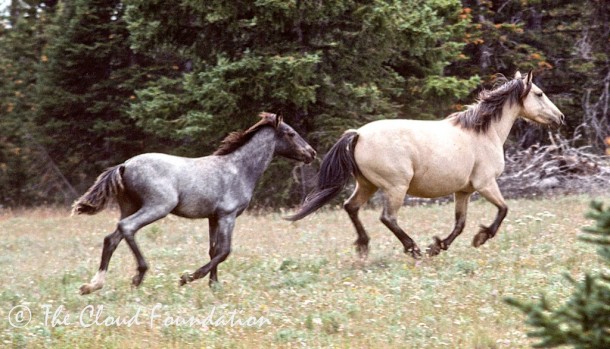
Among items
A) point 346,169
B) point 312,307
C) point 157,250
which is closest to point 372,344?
point 312,307

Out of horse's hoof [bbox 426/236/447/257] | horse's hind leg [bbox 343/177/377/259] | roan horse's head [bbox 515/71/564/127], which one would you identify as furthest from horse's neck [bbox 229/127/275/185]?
roan horse's head [bbox 515/71/564/127]

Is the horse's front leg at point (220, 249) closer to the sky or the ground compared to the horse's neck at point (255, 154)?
closer to the ground

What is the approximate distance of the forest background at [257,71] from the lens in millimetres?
17781

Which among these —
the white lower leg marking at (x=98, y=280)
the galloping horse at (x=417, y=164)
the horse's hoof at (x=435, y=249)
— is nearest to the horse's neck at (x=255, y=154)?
the galloping horse at (x=417, y=164)

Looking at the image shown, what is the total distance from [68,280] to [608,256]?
7945 millimetres

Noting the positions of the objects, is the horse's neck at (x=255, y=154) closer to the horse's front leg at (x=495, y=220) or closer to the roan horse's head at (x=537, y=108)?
the horse's front leg at (x=495, y=220)

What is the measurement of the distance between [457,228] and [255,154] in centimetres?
304

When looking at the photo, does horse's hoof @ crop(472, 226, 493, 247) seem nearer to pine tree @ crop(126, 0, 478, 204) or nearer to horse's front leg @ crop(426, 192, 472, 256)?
horse's front leg @ crop(426, 192, 472, 256)

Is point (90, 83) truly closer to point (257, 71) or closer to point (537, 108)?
point (257, 71)

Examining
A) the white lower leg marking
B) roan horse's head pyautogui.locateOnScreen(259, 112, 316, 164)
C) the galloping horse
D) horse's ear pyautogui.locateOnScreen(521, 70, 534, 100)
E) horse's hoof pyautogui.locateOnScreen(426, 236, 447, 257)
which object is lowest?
horse's hoof pyautogui.locateOnScreen(426, 236, 447, 257)

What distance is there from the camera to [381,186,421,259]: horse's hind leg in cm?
1073

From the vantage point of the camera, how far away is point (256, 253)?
12320 mm

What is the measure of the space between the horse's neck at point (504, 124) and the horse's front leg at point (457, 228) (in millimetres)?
924

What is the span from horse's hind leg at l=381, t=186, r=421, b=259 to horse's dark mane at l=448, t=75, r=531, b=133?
1.56m
